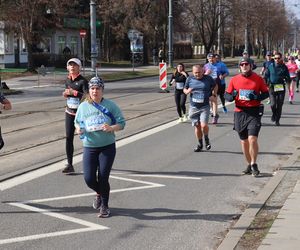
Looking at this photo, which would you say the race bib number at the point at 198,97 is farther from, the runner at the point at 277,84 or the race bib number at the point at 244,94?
the runner at the point at 277,84

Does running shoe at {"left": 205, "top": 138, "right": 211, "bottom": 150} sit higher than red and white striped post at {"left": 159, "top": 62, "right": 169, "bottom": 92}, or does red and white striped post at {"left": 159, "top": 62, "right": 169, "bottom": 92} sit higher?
red and white striped post at {"left": 159, "top": 62, "right": 169, "bottom": 92}

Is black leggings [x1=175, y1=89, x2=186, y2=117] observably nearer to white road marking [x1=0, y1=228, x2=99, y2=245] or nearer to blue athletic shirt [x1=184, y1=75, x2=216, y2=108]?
blue athletic shirt [x1=184, y1=75, x2=216, y2=108]

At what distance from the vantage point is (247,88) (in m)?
8.66

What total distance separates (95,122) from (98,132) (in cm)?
12

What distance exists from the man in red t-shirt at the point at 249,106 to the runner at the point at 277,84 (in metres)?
6.22

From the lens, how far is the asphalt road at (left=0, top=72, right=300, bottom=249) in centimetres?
577

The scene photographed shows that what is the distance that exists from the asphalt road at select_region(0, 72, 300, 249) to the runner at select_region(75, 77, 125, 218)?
515 millimetres

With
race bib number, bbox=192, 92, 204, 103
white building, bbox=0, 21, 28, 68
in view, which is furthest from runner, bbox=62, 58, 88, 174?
white building, bbox=0, 21, 28, 68

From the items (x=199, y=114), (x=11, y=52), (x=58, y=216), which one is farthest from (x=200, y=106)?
(x=11, y=52)

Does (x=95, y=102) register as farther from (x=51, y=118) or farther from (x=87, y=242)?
(x=51, y=118)

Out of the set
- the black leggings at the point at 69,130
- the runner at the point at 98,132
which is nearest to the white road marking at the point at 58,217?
the runner at the point at 98,132

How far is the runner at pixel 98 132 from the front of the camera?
6289 mm

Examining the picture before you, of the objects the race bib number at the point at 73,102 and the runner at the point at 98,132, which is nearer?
the runner at the point at 98,132

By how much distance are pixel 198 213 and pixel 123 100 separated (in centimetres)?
1642
